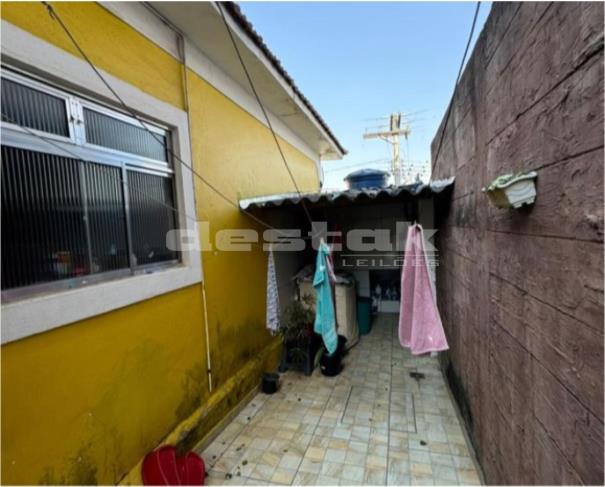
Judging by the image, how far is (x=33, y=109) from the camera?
1.73 m

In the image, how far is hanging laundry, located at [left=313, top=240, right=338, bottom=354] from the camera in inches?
141

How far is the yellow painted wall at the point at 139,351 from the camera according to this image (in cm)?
161

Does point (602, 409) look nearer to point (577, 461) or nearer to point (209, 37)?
point (577, 461)

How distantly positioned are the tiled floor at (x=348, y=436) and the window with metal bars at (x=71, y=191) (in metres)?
2.05

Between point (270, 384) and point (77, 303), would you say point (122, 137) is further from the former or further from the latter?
point (270, 384)

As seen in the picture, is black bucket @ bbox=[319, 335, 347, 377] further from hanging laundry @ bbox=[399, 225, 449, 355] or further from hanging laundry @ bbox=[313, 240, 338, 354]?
hanging laundry @ bbox=[399, 225, 449, 355]

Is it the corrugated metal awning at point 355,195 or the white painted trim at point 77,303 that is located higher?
the corrugated metal awning at point 355,195

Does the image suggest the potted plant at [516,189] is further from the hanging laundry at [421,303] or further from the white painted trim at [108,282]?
the white painted trim at [108,282]

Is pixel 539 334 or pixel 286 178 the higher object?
pixel 286 178

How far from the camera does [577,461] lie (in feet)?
3.43

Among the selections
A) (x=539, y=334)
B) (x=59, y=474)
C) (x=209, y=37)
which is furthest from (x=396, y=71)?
(x=59, y=474)

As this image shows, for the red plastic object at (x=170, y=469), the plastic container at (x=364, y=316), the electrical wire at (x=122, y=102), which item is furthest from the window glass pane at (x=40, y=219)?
the plastic container at (x=364, y=316)

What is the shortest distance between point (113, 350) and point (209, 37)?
308 cm

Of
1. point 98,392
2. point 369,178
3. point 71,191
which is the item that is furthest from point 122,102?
point 369,178
